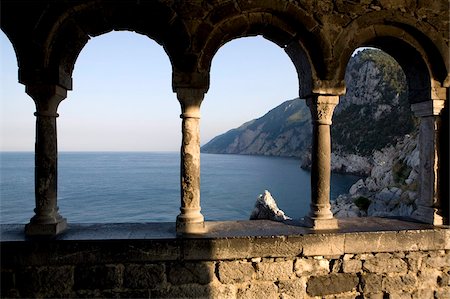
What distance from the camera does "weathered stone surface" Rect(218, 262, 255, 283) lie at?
395 centimetres

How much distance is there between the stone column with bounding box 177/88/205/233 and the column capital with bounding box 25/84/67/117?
1.43 m

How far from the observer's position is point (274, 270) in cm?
406

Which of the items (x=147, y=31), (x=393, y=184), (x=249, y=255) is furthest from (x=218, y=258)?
(x=393, y=184)

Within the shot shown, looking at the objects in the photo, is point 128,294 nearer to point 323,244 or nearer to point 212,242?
point 212,242

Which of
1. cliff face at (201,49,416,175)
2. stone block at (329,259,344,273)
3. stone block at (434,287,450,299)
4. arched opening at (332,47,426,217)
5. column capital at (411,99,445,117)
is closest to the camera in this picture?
stone block at (329,259,344,273)

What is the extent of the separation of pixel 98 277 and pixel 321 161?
9.73 feet

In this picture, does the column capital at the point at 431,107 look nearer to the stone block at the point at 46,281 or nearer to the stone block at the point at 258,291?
the stone block at the point at 258,291

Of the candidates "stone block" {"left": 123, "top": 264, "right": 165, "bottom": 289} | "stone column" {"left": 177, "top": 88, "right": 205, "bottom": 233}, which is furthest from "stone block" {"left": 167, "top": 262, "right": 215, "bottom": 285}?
"stone column" {"left": 177, "top": 88, "right": 205, "bottom": 233}

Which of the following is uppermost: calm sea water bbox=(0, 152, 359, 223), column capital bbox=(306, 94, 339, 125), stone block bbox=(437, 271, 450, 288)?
column capital bbox=(306, 94, 339, 125)

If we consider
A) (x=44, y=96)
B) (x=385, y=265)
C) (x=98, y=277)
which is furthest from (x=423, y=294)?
(x=44, y=96)

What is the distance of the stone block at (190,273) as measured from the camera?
388 centimetres

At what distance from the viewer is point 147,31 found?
13.8ft

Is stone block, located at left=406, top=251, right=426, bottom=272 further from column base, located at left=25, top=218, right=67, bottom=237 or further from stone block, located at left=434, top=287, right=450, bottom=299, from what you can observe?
column base, located at left=25, top=218, right=67, bottom=237

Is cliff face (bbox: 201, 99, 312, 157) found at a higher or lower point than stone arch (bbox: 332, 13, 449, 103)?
higher
